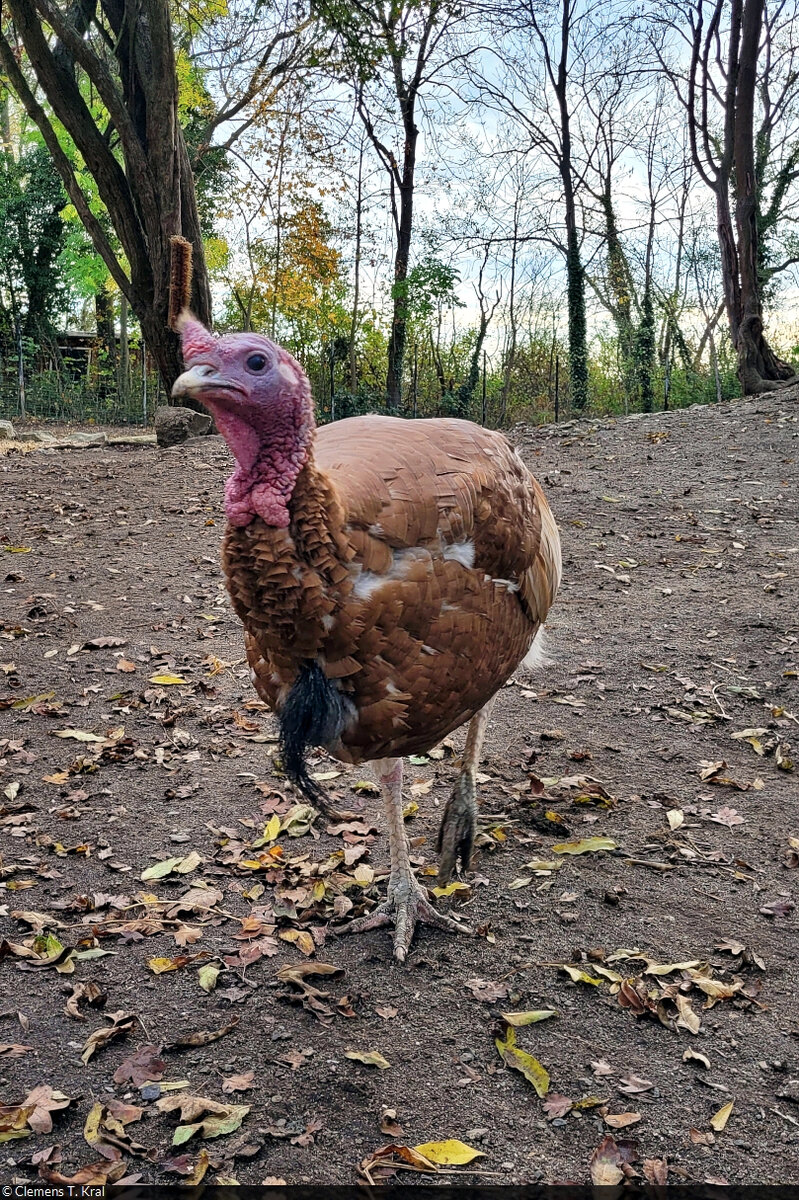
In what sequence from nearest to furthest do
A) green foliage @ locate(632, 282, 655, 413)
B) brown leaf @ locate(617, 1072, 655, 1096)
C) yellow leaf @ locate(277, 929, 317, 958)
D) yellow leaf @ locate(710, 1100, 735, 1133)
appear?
yellow leaf @ locate(710, 1100, 735, 1133), brown leaf @ locate(617, 1072, 655, 1096), yellow leaf @ locate(277, 929, 317, 958), green foliage @ locate(632, 282, 655, 413)

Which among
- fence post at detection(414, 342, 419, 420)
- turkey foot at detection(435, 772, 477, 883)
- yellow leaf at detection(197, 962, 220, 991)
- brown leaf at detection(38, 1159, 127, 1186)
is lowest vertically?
brown leaf at detection(38, 1159, 127, 1186)

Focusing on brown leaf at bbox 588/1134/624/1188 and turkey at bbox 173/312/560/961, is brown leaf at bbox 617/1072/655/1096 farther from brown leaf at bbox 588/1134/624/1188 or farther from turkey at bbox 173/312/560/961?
turkey at bbox 173/312/560/961

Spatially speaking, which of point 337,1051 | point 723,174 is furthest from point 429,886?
point 723,174

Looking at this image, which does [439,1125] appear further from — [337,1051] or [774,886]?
[774,886]

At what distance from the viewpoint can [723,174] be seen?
51.8 ft

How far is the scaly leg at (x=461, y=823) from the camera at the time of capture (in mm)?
3848

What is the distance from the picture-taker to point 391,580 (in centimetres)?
262

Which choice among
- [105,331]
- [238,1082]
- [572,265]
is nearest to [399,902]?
[238,1082]

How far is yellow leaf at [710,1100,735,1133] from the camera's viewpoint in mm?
2646

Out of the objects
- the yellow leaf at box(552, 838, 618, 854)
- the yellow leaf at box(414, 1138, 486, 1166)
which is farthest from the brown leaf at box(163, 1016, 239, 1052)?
the yellow leaf at box(552, 838, 618, 854)

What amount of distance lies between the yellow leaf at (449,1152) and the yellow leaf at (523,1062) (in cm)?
31

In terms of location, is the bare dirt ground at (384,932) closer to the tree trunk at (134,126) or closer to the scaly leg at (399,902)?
the scaly leg at (399,902)

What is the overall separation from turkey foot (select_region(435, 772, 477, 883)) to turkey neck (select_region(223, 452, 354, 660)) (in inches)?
60.4

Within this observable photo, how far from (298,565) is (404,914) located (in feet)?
5.65
